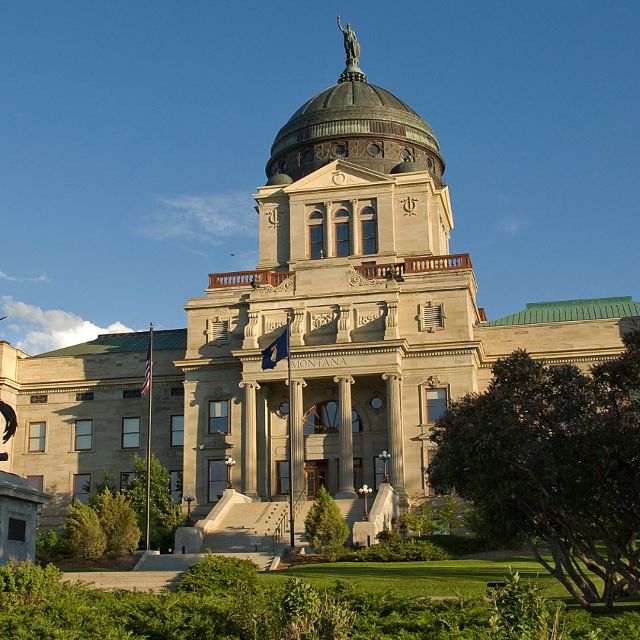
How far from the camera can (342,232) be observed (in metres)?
64.7

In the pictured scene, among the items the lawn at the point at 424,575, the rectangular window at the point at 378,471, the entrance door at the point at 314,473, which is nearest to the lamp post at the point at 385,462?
the rectangular window at the point at 378,471

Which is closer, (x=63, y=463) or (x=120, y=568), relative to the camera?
(x=120, y=568)

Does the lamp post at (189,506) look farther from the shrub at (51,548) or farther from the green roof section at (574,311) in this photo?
the green roof section at (574,311)

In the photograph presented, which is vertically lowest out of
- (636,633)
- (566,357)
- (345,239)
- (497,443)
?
(636,633)

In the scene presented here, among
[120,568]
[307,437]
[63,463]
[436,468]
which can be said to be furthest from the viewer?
[63,463]

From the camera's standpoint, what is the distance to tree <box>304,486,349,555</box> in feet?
138

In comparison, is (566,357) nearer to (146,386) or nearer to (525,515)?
(146,386)

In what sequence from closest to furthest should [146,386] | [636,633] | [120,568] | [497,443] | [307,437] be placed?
[636,633] → [497,443] → [120,568] → [146,386] → [307,437]

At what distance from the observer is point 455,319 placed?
56.1 meters

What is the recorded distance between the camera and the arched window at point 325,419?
184 feet

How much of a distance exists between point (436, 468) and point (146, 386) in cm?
2295

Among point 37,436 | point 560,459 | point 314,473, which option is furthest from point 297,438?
point 560,459

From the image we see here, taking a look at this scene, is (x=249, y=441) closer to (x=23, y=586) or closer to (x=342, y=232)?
(x=342, y=232)

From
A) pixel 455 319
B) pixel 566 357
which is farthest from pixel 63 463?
pixel 566 357
